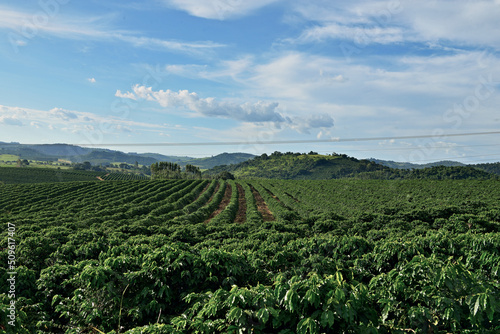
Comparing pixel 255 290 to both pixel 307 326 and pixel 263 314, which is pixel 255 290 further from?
pixel 307 326

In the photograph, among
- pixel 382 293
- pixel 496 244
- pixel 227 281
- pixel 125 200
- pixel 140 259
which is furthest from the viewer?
pixel 125 200

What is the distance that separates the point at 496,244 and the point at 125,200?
48.4 meters

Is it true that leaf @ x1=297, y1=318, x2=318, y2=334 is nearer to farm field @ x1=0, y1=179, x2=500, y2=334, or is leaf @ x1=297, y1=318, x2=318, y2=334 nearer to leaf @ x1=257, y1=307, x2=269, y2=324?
farm field @ x1=0, y1=179, x2=500, y2=334

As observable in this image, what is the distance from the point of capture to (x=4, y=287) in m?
7.38

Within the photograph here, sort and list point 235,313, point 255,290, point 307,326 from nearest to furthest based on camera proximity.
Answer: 1. point 307,326
2. point 235,313
3. point 255,290

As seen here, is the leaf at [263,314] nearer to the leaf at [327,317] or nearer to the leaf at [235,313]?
the leaf at [235,313]

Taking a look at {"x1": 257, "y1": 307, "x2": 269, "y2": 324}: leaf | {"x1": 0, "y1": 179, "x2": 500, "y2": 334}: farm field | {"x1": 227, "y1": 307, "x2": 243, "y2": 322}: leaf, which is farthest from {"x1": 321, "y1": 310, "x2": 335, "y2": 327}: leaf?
{"x1": 227, "y1": 307, "x2": 243, "y2": 322}: leaf

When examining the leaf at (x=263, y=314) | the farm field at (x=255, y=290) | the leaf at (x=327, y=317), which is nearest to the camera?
the leaf at (x=327, y=317)

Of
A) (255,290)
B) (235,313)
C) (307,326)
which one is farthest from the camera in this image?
(255,290)

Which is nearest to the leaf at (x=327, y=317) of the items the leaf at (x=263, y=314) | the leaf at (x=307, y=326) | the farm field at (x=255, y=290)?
the farm field at (x=255, y=290)

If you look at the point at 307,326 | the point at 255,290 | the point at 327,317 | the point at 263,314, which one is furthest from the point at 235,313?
the point at 327,317

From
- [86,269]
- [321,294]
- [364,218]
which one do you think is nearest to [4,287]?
[86,269]

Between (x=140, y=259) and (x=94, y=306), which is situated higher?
(x=140, y=259)

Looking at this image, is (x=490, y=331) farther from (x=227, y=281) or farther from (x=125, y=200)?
(x=125, y=200)
